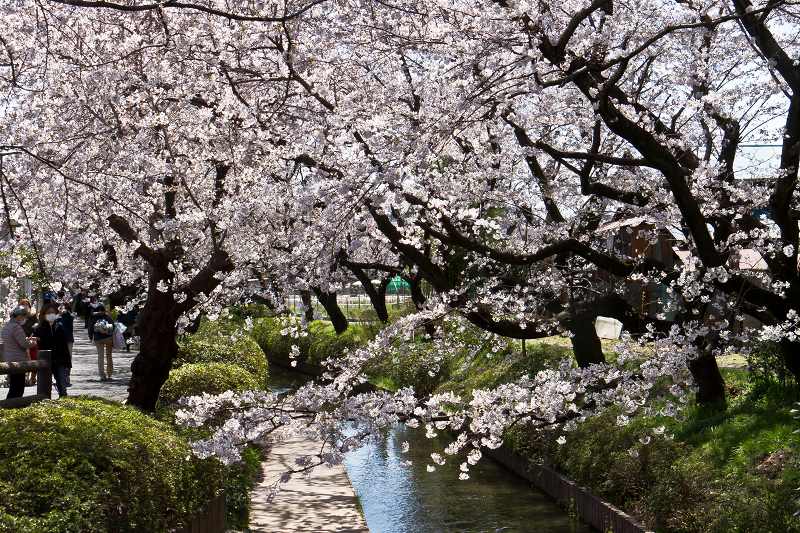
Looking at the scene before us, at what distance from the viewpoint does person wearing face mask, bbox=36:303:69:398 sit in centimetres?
1529

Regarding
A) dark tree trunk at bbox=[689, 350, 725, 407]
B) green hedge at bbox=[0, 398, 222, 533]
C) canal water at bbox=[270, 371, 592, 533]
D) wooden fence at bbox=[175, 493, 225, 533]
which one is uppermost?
dark tree trunk at bbox=[689, 350, 725, 407]

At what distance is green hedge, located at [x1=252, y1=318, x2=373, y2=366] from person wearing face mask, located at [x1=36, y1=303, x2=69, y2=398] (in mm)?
6921

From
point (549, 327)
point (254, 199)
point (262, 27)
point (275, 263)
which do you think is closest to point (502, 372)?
point (549, 327)

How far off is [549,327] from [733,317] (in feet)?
10.0

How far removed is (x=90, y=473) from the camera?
5949 mm

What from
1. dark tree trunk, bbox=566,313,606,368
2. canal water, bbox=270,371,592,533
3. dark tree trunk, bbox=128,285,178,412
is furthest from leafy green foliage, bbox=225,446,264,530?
dark tree trunk, bbox=566,313,606,368

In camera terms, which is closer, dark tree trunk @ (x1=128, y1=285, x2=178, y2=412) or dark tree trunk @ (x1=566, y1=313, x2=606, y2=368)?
dark tree trunk @ (x1=128, y1=285, x2=178, y2=412)

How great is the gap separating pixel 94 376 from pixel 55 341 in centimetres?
560

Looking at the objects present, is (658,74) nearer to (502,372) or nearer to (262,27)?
(262,27)

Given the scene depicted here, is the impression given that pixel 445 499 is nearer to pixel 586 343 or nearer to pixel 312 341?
pixel 586 343

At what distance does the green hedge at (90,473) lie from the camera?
214 inches

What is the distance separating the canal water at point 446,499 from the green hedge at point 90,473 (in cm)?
349

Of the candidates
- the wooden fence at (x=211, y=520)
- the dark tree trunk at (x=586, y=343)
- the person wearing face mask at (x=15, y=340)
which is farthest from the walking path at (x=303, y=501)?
the person wearing face mask at (x=15, y=340)

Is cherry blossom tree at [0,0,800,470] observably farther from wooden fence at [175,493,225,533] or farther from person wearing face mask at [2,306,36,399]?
person wearing face mask at [2,306,36,399]
